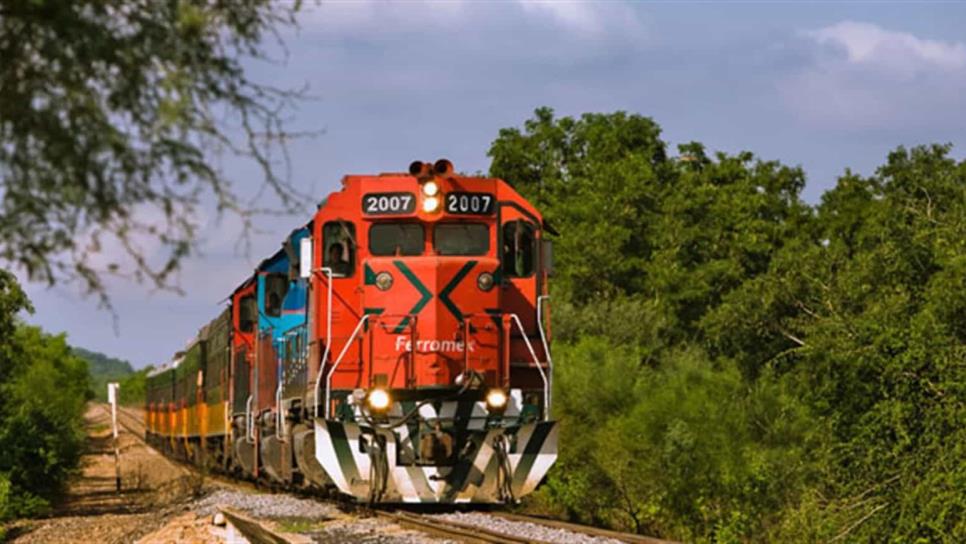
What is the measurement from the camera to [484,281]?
1536cm

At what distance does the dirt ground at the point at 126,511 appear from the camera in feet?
56.3

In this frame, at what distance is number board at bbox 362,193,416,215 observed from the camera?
15281 mm

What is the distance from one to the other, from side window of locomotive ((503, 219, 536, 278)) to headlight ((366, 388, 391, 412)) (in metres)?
2.12

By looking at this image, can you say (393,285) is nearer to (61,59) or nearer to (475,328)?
(475,328)

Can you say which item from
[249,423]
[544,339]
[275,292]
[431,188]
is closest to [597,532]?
[544,339]

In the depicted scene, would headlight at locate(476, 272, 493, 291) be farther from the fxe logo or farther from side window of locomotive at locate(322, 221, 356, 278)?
side window of locomotive at locate(322, 221, 356, 278)

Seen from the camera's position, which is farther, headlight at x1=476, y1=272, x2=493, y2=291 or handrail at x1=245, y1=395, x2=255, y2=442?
handrail at x1=245, y1=395, x2=255, y2=442

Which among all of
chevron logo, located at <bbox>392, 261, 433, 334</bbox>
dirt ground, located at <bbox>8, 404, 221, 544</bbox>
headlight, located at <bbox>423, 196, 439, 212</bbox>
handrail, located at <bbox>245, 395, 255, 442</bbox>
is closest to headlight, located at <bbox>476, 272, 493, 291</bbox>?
chevron logo, located at <bbox>392, 261, 433, 334</bbox>

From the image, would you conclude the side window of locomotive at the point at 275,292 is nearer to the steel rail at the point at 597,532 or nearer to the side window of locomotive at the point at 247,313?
the side window of locomotive at the point at 247,313

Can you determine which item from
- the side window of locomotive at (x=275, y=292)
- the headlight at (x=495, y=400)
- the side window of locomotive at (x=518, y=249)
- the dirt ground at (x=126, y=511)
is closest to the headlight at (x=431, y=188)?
the side window of locomotive at (x=518, y=249)

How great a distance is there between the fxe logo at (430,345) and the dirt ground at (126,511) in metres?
2.80

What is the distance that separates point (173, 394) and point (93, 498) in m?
7.60

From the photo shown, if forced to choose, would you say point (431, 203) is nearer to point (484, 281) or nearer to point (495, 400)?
point (484, 281)

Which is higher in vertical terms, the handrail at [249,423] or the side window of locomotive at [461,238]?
the side window of locomotive at [461,238]
